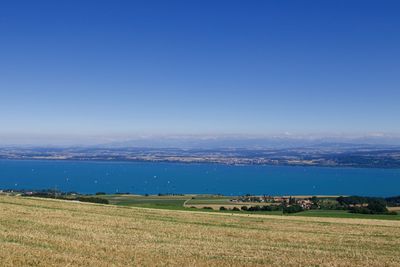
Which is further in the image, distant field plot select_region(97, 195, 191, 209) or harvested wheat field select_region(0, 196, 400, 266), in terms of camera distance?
distant field plot select_region(97, 195, 191, 209)

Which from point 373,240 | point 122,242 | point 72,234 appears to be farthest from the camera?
point 373,240

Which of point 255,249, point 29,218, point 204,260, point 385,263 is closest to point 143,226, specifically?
point 29,218

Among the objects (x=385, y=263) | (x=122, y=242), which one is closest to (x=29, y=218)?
(x=122, y=242)

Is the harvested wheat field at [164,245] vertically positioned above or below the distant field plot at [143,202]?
above

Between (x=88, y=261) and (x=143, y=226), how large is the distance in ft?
37.2

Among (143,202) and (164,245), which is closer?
(164,245)

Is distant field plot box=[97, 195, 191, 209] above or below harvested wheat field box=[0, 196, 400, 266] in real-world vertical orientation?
below

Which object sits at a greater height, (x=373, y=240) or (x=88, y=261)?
(x=88, y=261)

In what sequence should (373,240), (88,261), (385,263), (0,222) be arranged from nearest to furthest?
(88,261)
(385,263)
(0,222)
(373,240)

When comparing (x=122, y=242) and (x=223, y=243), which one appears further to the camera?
(x=223, y=243)

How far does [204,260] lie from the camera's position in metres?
14.4

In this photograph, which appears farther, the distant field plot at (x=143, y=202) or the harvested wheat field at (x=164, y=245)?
the distant field plot at (x=143, y=202)

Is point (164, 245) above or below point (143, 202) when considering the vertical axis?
above

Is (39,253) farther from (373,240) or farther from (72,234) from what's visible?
(373,240)
